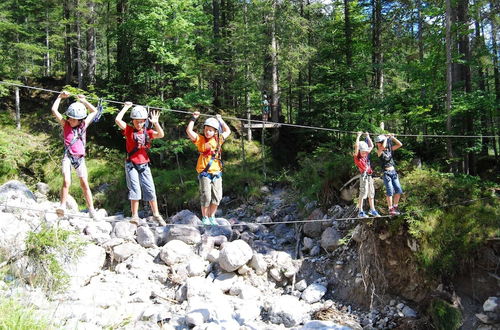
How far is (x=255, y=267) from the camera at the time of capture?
31.2 feet

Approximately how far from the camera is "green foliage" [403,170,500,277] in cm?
782

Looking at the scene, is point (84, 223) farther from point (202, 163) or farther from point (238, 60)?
point (238, 60)

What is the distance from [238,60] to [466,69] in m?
8.34

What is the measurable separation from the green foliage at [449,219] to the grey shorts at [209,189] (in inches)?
175

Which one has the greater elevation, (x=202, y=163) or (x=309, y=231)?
(x=202, y=163)

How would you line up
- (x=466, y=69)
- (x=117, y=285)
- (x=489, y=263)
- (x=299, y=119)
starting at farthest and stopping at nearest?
(x=299, y=119), (x=466, y=69), (x=117, y=285), (x=489, y=263)

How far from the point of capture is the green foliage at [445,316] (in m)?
7.31

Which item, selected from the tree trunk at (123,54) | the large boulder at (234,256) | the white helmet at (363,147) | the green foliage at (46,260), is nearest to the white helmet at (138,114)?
the white helmet at (363,147)

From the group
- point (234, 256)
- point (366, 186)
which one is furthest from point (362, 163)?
point (234, 256)

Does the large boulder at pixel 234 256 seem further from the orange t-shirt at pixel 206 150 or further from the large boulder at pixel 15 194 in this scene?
the large boulder at pixel 15 194

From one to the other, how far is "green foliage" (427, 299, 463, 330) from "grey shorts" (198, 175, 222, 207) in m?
5.04

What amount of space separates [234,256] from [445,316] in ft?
15.3

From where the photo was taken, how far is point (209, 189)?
5816mm

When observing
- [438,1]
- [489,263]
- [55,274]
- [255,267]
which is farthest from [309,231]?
[438,1]
